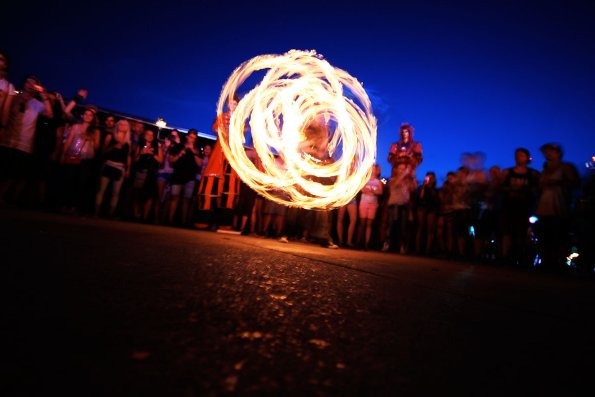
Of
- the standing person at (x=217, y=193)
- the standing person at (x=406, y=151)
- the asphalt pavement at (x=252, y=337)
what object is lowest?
the asphalt pavement at (x=252, y=337)

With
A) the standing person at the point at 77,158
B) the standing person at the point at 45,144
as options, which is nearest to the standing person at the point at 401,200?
the standing person at the point at 77,158

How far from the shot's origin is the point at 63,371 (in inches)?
35.9

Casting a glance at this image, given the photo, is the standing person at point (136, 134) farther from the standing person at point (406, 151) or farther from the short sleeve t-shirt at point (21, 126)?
the standing person at point (406, 151)

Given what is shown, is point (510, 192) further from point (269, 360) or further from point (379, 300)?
point (269, 360)

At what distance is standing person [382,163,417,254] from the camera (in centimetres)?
914

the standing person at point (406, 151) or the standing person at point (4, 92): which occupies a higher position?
the standing person at point (406, 151)

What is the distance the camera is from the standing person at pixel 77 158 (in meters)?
7.83

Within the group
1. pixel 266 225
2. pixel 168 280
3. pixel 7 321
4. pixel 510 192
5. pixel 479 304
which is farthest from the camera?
pixel 266 225

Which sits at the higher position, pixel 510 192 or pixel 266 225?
pixel 510 192

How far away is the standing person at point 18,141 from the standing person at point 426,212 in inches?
335

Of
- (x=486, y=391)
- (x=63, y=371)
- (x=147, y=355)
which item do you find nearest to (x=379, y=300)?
(x=486, y=391)

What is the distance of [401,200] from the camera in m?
9.16

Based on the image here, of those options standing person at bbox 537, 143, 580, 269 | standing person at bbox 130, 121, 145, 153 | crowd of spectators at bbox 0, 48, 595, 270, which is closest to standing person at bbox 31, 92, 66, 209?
crowd of spectators at bbox 0, 48, 595, 270

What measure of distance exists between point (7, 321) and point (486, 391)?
57.6 inches
